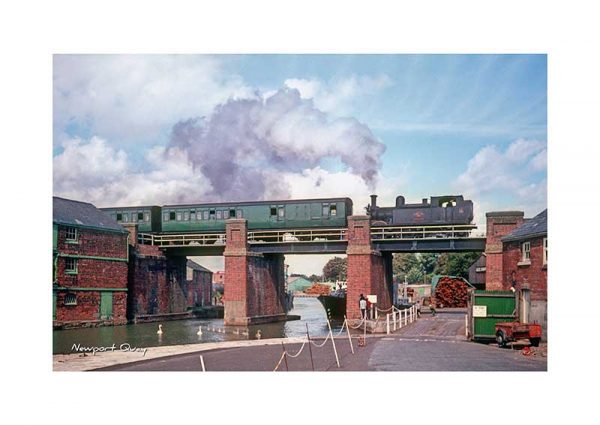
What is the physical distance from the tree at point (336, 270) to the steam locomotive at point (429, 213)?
77896 mm

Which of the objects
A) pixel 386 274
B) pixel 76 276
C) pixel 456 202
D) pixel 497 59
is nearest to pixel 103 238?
Result: pixel 76 276

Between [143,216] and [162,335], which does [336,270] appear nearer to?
[143,216]

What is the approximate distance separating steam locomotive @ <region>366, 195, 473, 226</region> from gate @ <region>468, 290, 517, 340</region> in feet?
51.3

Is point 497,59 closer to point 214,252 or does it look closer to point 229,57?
point 229,57

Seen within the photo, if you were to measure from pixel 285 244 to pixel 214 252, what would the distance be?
23.7 ft

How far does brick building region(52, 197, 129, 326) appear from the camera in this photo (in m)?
30.2

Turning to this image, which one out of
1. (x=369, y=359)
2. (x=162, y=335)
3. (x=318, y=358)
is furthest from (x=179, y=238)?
(x=369, y=359)

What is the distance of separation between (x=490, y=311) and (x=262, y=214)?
21.0 m

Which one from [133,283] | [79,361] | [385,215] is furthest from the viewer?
[385,215]

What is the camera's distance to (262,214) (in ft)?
134

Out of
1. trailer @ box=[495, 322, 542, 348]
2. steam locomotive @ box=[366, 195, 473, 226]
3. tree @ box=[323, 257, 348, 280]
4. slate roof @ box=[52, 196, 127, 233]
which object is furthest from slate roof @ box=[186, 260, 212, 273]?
tree @ box=[323, 257, 348, 280]

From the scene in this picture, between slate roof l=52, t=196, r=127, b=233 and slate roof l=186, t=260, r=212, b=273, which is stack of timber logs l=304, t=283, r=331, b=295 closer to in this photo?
slate roof l=186, t=260, r=212, b=273

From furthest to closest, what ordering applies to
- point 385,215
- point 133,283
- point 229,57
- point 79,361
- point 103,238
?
point 385,215, point 133,283, point 103,238, point 229,57, point 79,361

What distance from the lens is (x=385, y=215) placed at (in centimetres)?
4191
